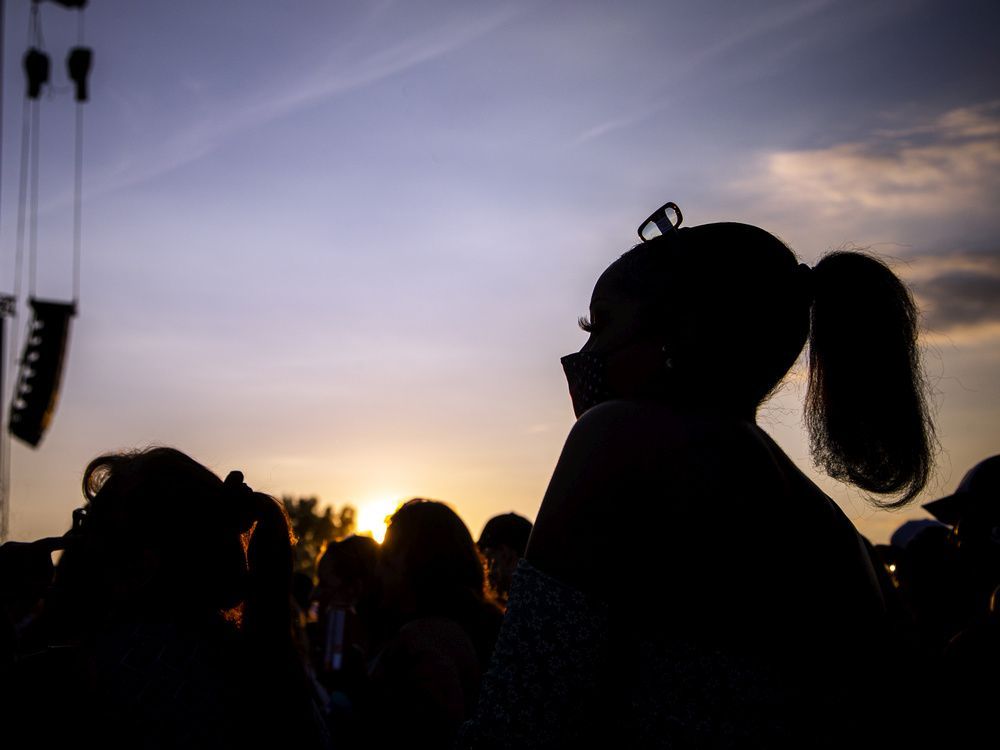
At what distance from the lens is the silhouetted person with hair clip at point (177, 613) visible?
2104 millimetres

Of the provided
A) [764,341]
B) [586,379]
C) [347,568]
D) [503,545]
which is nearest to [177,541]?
[586,379]

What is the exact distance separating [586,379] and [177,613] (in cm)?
153

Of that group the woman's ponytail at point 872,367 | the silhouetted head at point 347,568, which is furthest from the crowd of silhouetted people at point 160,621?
the silhouetted head at point 347,568

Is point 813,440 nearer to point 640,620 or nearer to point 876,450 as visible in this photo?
point 876,450

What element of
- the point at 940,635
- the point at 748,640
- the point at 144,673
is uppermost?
the point at 748,640

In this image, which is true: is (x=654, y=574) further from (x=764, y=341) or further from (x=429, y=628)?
(x=429, y=628)

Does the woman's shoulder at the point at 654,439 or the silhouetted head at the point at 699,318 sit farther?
the silhouetted head at the point at 699,318

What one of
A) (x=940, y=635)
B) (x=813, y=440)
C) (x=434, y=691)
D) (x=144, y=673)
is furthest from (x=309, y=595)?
(x=813, y=440)

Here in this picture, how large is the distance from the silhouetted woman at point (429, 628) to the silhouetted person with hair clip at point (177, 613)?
3.47 feet

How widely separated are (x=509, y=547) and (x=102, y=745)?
4714 millimetres

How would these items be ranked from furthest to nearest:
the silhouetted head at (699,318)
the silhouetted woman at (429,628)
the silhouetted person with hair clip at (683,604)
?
the silhouetted woman at (429,628), the silhouetted head at (699,318), the silhouetted person with hair clip at (683,604)

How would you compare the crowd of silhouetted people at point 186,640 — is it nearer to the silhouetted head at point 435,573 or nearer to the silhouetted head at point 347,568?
the silhouetted head at point 435,573

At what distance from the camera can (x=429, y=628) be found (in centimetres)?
403

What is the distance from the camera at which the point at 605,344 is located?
1536mm
